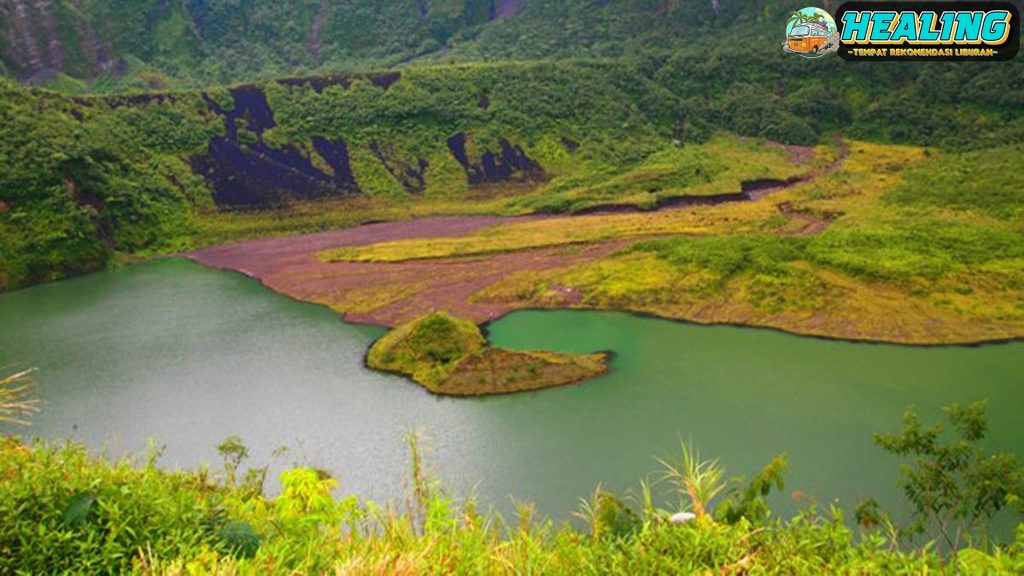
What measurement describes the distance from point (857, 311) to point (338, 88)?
70093 mm

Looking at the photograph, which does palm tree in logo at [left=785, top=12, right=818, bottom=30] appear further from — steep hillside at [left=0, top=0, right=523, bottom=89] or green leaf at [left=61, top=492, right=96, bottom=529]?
green leaf at [left=61, top=492, right=96, bottom=529]

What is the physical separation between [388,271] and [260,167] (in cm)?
3089

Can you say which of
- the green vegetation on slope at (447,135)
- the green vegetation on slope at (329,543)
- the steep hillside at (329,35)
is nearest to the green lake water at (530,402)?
the green vegetation on slope at (329,543)

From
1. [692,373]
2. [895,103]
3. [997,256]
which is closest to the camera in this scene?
[692,373]

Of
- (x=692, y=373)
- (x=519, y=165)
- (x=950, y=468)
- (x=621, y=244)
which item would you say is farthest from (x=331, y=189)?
(x=950, y=468)

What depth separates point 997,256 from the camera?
42.8 m

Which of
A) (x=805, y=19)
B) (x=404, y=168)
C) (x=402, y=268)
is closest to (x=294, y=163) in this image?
(x=404, y=168)

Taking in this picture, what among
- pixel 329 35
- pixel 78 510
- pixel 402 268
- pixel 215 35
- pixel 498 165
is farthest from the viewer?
pixel 329 35

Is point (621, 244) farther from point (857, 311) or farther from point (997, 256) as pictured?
point (997, 256)

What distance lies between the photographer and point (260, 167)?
253 ft

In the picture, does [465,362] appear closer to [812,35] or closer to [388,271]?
[388,271]

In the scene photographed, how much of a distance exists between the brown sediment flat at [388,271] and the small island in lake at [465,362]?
5977 millimetres

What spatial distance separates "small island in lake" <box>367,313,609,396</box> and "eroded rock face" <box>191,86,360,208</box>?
137 ft

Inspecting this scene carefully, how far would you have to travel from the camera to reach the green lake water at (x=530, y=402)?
80.9 feet
